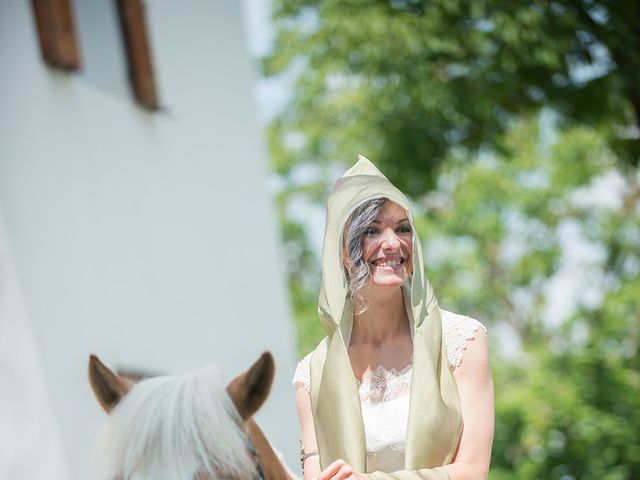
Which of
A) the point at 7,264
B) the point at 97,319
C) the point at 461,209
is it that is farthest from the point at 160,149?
the point at 461,209

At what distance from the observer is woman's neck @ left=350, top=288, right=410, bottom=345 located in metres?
3.76

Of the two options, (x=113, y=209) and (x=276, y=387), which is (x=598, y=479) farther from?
(x=113, y=209)

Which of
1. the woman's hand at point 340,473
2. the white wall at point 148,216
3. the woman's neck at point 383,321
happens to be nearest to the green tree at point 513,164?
the white wall at point 148,216

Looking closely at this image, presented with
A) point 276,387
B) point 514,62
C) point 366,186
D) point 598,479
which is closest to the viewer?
point 366,186

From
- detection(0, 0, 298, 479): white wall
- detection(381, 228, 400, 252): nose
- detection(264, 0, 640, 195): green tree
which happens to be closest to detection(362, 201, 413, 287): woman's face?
detection(381, 228, 400, 252): nose

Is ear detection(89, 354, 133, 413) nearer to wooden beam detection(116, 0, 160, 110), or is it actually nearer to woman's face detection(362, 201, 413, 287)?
woman's face detection(362, 201, 413, 287)

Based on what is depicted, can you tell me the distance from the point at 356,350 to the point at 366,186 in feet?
1.52

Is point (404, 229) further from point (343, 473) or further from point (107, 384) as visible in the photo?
point (107, 384)

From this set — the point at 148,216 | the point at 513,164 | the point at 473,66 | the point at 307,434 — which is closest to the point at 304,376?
the point at 307,434

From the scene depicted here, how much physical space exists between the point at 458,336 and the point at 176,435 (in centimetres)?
97

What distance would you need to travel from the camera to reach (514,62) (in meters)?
9.61

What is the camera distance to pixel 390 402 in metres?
3.67

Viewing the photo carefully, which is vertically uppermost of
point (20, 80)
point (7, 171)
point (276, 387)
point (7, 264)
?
point (20, 80)

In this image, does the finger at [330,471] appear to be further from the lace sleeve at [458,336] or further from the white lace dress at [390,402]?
the lace sleeve at [458,336]
